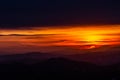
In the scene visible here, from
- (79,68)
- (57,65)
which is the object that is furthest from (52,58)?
(79,68)

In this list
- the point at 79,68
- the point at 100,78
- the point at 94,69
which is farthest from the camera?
the point at 79,68

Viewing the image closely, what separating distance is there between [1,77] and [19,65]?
46064mm

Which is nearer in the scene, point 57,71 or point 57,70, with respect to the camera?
point 57,71

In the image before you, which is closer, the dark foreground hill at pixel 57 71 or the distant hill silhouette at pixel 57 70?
the dark foreground hill at pixel 57 71

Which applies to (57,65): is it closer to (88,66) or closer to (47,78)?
(88,66)

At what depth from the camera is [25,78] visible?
112125mm

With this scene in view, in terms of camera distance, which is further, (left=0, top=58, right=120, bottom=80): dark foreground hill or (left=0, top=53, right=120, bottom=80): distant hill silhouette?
(left=0, top=53, right=120, bottom=80): distant hill silhouette

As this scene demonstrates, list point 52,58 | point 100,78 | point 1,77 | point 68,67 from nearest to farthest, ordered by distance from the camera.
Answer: point 100,78 < point 1,77 < point 68,67 < point 52,58

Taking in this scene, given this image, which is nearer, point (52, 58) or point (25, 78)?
point (25, 78)

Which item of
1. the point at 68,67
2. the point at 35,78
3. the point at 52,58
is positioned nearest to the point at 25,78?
the point at 35,78

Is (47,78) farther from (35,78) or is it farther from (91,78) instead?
(91,78)

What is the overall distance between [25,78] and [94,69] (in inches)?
1067

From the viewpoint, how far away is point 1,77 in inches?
4279

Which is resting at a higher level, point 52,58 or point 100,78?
point 52,58
